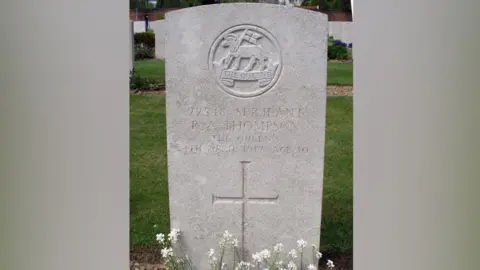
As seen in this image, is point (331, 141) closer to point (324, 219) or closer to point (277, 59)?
point (324, 219)

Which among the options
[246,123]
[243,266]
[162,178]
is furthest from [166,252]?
[162,178]

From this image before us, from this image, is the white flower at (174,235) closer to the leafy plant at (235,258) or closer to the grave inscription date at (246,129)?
the leafy plant at (235,258)

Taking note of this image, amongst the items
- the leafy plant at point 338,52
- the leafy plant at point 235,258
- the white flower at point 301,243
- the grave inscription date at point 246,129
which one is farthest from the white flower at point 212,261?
the leafy plant at point 338,52

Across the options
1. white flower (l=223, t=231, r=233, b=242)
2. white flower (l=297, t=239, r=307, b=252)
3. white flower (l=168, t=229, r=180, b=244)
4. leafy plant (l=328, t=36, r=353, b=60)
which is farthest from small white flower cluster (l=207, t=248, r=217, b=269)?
leafy plant (l=328, t=36, r=353, b=60)

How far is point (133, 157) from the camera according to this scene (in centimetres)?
675

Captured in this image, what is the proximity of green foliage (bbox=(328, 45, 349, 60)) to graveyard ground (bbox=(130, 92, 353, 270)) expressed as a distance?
0.41 metres

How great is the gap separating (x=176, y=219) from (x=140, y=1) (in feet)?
30.9

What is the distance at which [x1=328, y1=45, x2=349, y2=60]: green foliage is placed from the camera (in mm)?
9680

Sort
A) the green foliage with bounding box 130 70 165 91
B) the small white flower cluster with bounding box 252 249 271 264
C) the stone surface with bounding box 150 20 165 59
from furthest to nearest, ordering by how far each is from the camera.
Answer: the green foliage with bounding box 130 70 165 91
the stone surface with bounding box 150 20 165 59
the small white flower cluster with bounding box 252 249 271 264

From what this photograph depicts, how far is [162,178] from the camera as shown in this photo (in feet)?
20.4

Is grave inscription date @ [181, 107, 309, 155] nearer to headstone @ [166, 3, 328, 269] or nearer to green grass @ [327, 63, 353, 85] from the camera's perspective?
headstone @ [166, 3, 328, 269]

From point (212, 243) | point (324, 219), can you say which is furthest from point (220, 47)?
point (324, 219)

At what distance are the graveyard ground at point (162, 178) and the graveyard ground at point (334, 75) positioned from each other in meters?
0.02

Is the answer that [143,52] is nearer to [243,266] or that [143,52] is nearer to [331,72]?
[331,72]
